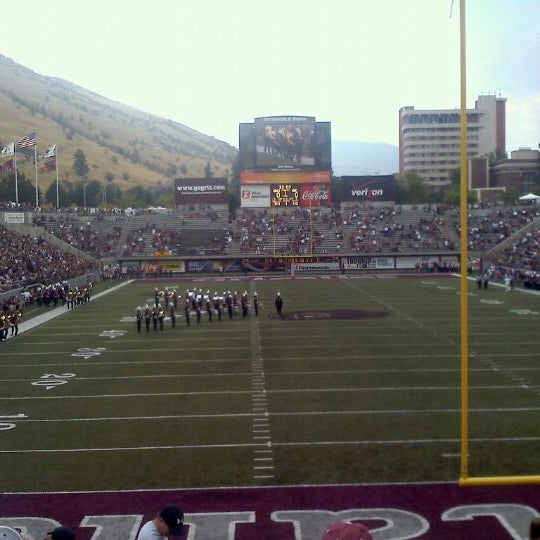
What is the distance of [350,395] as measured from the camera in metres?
11.8

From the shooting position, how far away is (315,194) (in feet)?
157

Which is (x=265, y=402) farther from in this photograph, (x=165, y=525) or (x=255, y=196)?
(x=255, y=196)

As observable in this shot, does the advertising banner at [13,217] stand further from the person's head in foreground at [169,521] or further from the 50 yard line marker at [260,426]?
the person's head in foreground at [169,521]

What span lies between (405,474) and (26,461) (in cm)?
415

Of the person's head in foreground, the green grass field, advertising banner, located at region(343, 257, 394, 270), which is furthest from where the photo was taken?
advertising banner, located at region(343, 257, 394, 270)

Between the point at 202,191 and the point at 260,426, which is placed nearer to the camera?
the point at 260,426

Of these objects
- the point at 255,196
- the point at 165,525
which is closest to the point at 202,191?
the point at 255,196

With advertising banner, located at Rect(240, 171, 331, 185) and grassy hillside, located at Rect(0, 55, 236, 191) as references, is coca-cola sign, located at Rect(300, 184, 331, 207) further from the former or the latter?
grassy hillside, located at Rect(0, 55, 236, 191)

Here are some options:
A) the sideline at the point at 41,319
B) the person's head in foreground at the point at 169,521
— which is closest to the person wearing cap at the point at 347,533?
the person's head in foreground at the point at 169,521

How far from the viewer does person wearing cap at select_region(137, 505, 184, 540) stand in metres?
4.03

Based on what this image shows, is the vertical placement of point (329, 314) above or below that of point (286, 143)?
below

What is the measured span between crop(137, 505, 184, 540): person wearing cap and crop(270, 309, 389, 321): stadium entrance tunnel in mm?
17258

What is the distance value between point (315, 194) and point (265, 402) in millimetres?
37028

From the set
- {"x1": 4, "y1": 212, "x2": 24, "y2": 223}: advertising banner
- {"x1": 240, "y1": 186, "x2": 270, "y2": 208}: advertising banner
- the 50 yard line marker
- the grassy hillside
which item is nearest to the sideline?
the 50 yard line marker
